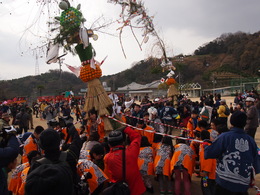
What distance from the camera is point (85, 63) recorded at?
4.29 meters

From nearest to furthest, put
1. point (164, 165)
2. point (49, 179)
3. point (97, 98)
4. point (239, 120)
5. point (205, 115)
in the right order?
1. point (49, 179)
2. point (239, 120)
3. point (164, 165)
4. point (97, 98)
5. point (205, 115)

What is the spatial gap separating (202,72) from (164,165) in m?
74.8

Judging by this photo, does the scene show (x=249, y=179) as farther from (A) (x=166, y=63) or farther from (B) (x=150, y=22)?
(A) (x=166, y=63)

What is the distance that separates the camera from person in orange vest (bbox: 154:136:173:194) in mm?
3590

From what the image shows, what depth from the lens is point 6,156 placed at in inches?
89.4

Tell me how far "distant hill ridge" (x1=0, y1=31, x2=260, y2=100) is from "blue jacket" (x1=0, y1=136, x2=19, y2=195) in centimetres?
4020

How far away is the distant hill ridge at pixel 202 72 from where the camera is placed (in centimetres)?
5019

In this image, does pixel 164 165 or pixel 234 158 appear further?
pixel 164 165

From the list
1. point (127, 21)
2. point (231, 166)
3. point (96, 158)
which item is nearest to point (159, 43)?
point (127, 21)

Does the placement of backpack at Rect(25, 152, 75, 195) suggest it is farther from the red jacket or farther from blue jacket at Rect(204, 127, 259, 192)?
blue jacket at Rect(204, 127, 259, 192)

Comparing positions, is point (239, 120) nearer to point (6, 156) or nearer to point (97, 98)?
point (6, 156)

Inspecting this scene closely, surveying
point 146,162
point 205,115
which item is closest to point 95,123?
point 146,162

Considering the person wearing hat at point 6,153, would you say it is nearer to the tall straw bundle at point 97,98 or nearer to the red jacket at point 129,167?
the red jacket at point 129,167

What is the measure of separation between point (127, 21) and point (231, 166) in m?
3.38
